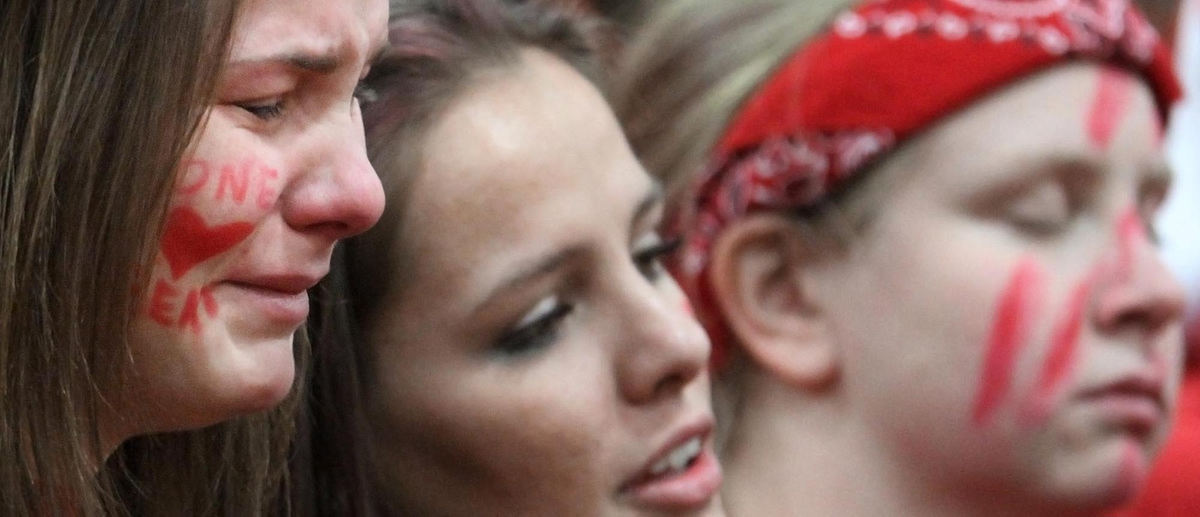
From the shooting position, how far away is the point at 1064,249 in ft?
3.84

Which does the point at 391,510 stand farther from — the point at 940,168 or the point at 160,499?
the point at 940,168

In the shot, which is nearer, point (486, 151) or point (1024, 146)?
point (486, 151)

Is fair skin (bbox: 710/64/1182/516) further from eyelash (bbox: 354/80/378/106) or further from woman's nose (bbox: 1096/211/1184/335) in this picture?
eyelash (bbox: 354/80/378/106)

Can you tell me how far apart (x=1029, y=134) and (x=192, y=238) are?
67 centimetres

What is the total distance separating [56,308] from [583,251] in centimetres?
35

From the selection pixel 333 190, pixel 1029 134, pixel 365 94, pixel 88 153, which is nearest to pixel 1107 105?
pixel 1029 134

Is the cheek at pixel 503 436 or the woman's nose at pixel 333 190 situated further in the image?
the cheek at pixel 503 436

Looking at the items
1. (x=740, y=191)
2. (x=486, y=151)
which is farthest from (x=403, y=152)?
(x=740, y=191)

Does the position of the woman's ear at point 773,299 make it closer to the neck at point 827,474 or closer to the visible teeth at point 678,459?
the neck at point 827,474

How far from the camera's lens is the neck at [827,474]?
1.19 meters

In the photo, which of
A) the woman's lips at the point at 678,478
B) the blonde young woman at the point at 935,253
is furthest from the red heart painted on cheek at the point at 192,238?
the blonde young woman at the point at 935,253

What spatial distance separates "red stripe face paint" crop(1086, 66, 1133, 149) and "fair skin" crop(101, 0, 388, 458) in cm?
63

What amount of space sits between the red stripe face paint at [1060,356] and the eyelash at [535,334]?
380mm

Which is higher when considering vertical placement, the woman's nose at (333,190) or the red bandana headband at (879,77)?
the woman's nose at (333,190)
